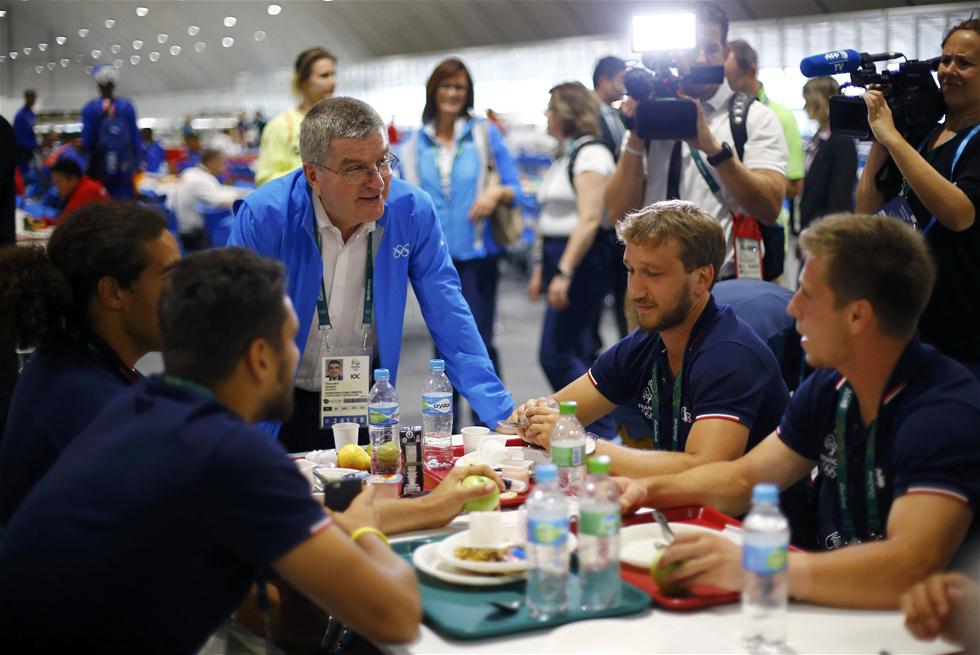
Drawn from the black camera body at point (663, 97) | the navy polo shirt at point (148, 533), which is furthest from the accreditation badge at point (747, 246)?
the navy polo shirt at point (148, 533)

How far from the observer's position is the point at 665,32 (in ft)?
12.6

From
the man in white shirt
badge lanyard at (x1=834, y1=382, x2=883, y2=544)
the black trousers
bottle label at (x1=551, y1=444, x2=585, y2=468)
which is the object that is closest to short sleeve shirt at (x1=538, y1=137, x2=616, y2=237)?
the black trousers

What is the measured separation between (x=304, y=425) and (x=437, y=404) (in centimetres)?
55

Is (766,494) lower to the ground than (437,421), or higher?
higher

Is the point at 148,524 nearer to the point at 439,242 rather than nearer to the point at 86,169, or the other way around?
the point at 439,242

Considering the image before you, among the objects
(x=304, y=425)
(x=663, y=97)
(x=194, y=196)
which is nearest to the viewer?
(x=304, y=425)

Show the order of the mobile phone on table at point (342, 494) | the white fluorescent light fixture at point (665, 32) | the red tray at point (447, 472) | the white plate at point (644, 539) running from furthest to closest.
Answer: the white fluorescent light fixture at point (665, 32)
the red tray at point (447, 472)
the mobile phone on table at point (342, 494)
the white plate at point (644, 539)

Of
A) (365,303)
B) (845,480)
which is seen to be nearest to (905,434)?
(845,480)

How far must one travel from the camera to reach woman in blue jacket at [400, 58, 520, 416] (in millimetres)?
5340

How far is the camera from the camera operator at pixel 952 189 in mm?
3035

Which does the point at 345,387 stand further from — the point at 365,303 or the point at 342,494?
the point at 342,494

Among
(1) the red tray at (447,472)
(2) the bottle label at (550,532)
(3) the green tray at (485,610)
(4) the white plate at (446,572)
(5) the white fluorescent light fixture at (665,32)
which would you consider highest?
(5) the white fluorescent light fixture at (665,32)

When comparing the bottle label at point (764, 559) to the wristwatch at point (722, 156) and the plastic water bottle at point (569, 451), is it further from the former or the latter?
the wristwatch at point (722, 156)

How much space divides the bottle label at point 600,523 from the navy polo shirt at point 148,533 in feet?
1.40
